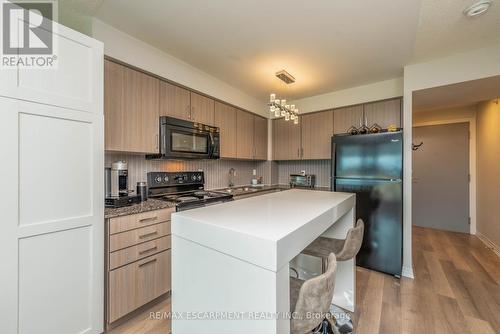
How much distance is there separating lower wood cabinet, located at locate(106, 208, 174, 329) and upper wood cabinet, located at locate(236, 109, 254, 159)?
5.39 feet

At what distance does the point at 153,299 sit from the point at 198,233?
139cm

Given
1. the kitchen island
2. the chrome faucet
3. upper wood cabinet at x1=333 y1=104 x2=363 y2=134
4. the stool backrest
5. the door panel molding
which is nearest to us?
the kitchen island

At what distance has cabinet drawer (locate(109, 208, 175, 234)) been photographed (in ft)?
5.27

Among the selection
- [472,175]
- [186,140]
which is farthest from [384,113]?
[186,140]

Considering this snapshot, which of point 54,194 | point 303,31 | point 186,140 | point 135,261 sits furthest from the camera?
point 186,140

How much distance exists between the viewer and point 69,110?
1.37 m

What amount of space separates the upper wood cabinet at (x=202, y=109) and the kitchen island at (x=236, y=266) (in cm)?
173

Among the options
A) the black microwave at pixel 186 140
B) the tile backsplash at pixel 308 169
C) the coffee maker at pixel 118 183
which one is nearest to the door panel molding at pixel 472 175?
the tile backsplash at pixel 308 169

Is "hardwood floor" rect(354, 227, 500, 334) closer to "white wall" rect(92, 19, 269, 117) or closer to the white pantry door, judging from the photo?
the white pantry door

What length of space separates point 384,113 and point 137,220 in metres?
3.20

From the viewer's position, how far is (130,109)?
202cm

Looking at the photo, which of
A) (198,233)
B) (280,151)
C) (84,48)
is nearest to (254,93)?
(280,151)

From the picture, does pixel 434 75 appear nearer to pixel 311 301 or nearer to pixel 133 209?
pixel 311 301

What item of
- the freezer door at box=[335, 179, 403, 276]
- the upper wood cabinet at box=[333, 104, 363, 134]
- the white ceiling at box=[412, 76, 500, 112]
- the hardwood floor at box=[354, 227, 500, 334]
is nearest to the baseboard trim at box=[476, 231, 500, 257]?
the hardwood floor at box=[354, 227, 500, 334]
